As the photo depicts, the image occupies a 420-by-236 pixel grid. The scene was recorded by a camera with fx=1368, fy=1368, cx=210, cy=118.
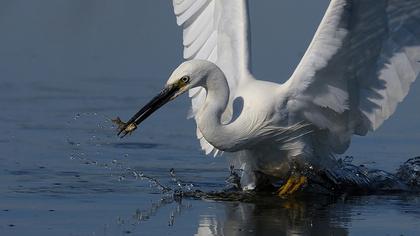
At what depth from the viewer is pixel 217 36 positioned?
42.8ft

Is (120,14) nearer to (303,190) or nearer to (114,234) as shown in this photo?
(303,190)

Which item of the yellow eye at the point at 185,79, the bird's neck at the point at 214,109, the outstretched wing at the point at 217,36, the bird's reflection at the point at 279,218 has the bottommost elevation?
the bird's reflection at the point at 279,218

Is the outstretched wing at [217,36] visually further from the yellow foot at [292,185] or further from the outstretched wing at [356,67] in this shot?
the outstretched wing at [356,67]

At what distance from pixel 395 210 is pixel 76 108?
5845 millimetres

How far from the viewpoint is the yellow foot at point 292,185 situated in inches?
477

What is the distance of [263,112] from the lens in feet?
38.4

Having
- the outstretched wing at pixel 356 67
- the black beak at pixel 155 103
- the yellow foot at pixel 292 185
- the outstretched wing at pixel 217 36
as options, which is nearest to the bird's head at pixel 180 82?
the black beak at pixel 155 103

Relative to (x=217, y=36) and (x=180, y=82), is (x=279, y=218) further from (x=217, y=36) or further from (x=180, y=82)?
(x=217, y=36)

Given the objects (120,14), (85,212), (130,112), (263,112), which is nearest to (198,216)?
(85,212)

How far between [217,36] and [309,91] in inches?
62.7

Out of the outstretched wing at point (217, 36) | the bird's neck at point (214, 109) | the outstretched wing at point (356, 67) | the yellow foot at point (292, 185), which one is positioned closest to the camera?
the outstretched wing at point (356, 67)

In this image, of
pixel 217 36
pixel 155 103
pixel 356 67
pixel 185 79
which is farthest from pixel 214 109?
pixel 217 36

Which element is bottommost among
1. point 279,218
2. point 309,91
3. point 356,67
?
point 279,218

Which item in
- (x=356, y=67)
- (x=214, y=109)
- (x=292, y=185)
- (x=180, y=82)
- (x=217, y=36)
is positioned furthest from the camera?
(x=217, y=36)
